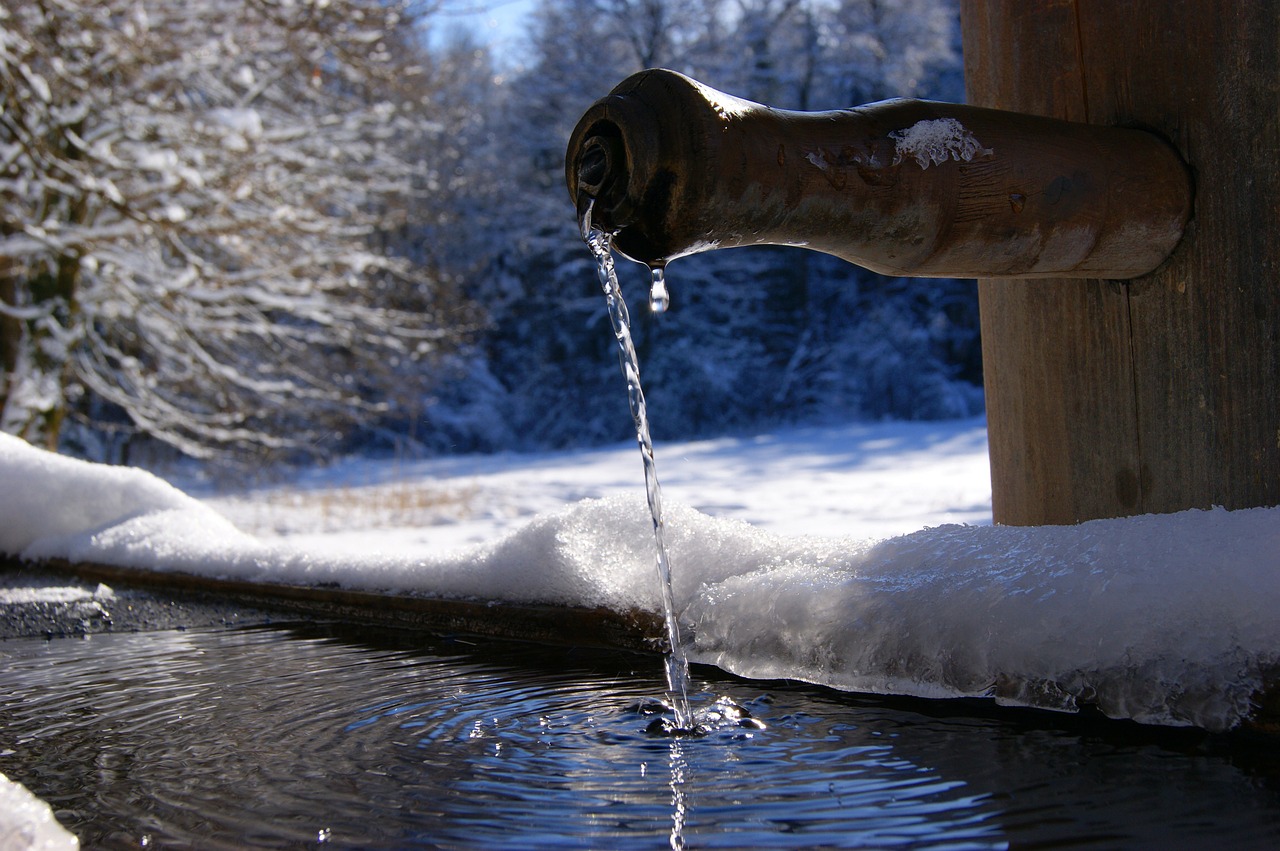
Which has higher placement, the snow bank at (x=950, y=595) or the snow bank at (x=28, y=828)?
the snow bank at (x=950, y=595)

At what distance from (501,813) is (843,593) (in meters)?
0.60

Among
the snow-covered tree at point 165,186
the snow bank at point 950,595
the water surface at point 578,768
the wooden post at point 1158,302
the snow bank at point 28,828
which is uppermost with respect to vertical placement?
the snow-covered tree at point 165,186

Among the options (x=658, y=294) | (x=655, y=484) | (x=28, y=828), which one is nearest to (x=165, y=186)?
(x=655, y=484)

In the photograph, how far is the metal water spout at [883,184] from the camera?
112cm

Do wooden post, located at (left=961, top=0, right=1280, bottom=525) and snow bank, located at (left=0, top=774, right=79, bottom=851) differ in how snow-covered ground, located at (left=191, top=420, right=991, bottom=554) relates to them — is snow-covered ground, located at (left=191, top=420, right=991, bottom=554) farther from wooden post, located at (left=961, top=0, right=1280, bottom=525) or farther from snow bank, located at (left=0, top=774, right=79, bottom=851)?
snow bank, located at (left=0, top=774, right=79, bottom=851)

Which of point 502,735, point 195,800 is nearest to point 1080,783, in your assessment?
point 502,735

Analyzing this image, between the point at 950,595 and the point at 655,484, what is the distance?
1.52 feet

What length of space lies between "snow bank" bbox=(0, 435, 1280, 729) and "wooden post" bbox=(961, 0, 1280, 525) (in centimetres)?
19

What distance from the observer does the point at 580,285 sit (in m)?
21.6

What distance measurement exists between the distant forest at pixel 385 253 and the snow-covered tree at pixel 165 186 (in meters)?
0.03

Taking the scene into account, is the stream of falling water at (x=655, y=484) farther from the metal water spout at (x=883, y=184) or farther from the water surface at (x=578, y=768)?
the metal water spout at (x=883, y=184)

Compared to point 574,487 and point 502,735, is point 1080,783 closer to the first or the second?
point 502,735

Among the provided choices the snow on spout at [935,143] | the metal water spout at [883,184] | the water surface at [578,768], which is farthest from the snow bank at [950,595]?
the snow on spout at [935,143]

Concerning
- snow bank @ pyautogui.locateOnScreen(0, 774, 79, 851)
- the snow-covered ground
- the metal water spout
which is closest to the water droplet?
the metal water spout
